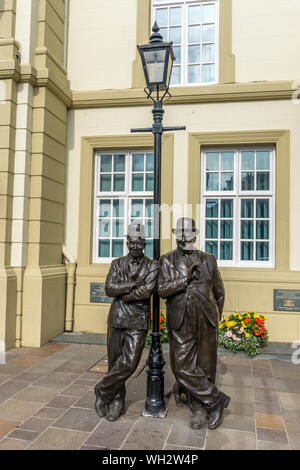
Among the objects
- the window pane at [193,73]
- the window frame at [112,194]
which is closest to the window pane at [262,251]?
the window frame at [112,194]

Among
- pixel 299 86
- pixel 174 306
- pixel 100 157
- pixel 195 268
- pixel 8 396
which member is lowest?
pixel 8 396

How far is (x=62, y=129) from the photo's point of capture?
7426 mm

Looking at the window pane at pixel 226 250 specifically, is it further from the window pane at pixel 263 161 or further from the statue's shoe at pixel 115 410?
the statue's shoe at pixel 115 410

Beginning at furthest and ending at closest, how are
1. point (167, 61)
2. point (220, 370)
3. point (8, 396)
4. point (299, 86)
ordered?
1. point (299, 86)
2. point (220, 370)
3. point (8, 396)
4. point (167, 61)

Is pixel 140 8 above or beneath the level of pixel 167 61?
above

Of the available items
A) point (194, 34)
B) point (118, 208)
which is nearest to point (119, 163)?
point (118, 208)

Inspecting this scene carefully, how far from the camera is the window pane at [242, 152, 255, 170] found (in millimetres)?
7223

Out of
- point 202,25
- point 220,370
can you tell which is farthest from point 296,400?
point 202,25

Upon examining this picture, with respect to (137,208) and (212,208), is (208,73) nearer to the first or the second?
(212,208)

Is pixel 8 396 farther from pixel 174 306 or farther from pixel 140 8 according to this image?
pixel 140 8

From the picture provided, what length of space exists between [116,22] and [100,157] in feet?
9.01

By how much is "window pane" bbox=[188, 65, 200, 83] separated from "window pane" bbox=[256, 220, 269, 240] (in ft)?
10.1

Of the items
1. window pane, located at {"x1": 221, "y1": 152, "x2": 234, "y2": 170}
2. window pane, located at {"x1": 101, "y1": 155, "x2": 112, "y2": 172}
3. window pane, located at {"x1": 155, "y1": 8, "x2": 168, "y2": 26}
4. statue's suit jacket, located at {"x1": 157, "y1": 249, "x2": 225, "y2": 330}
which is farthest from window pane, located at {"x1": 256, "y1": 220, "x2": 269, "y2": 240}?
window pane, located at {"x1": 155, "y1": 8, "x2": 168, "y2": 26}

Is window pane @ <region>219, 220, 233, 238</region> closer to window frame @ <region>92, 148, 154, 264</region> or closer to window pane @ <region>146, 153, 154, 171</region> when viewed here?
window frame @ <region>92, 148, 154, 264</region>
